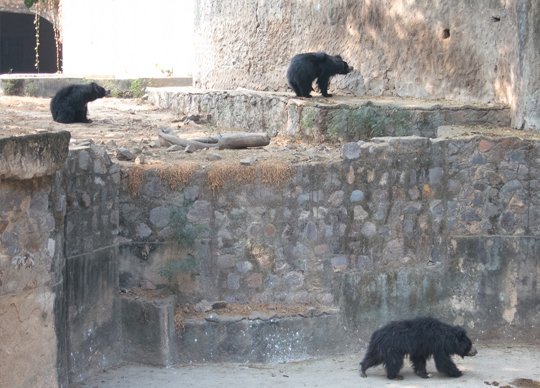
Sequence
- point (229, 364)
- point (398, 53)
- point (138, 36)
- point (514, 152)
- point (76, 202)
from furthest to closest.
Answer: point (138, 36) → point (398, 53) → point (514, 152) → point (229, 364) → point (76, 202)

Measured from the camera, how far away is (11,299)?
6977 millimetres

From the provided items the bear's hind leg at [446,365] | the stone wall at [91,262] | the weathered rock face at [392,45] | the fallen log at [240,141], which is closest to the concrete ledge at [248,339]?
the stone wall at [91,262]

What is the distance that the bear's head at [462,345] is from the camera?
9.30 meters

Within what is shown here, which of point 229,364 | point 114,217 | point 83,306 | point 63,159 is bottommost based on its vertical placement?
point 229,364

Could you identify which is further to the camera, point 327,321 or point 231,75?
point 231,75

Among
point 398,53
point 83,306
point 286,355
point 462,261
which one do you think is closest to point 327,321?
point 286,355

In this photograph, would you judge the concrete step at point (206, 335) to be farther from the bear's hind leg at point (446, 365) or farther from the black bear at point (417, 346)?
the bear's hind leg at point (446, 365)

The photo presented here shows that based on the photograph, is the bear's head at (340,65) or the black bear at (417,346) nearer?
the black bear at (417,346)

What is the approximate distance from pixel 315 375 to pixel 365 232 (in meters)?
1.53

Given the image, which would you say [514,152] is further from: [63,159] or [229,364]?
[63,159]

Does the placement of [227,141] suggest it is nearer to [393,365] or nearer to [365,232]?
[365,232]

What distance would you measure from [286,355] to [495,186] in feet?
8.52

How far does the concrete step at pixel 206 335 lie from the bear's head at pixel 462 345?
4.42 ft

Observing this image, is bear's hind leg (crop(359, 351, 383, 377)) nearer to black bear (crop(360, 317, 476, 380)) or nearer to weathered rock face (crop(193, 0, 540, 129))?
black bear (crop(360, 317, 476, 380))
